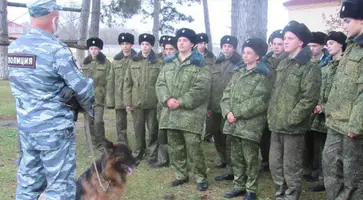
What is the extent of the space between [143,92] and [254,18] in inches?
92.6

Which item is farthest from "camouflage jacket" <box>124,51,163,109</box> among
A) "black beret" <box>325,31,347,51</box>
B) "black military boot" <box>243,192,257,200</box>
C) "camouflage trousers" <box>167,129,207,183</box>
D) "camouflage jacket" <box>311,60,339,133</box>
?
"black beret" <box>325,31,347,51</box>

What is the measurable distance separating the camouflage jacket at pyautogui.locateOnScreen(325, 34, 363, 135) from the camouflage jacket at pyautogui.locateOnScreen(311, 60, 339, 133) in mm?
1588

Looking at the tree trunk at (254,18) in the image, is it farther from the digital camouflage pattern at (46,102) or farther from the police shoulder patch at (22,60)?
the police shoulder patch at (22,60)

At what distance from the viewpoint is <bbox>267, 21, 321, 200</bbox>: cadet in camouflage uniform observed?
4973mm

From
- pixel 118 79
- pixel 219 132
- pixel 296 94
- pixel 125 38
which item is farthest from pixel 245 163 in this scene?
pixel 125 38

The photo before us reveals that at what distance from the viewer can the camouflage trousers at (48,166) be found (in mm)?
3793

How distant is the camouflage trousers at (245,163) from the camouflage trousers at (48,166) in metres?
2.42

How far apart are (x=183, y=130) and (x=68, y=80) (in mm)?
2548

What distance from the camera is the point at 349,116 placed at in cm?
421

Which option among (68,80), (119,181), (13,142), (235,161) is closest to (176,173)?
(235,161)

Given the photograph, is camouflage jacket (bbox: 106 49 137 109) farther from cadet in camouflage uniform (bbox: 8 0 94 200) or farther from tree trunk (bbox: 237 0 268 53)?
cadet in camouflage uniform (bbox: 8 0 94 200)

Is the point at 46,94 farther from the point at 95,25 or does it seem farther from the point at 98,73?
the point at 95,25

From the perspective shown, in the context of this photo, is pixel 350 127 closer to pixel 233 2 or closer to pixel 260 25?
pixel 260 25

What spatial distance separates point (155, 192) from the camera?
5.98 m
